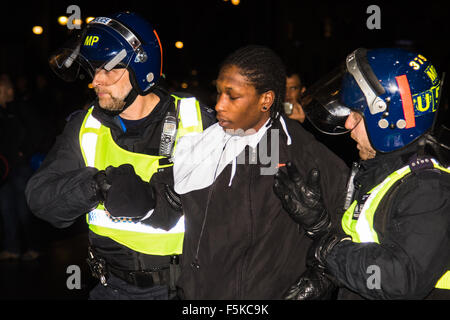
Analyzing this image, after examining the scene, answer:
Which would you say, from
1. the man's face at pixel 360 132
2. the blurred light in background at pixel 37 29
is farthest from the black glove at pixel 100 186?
the blurred light in background at pixel 37 29

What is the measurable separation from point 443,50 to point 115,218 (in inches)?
1156

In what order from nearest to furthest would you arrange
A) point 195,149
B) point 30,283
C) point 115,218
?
point 195,149, point 115,218, point 30,283

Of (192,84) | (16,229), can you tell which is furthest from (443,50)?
(16,229)

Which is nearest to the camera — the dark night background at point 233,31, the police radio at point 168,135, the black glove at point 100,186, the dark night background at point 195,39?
the black glove at point 100,186

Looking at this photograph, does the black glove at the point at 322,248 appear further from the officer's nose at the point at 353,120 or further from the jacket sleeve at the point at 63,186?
the jacket sleeve at the point at 63,186

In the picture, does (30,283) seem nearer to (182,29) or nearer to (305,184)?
(305,184)

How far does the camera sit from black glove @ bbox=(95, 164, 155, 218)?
2221 millimetres

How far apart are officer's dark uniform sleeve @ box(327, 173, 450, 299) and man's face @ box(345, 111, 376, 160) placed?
1.22ft

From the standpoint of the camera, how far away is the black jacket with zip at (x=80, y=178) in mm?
2383

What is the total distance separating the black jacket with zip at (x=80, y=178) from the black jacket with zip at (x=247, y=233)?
1.69 feet

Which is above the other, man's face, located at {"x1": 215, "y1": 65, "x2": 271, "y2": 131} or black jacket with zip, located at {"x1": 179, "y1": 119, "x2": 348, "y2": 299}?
man's face, located at {"x1": 215, "y1": 65, "x2": 271, "y2": 131}

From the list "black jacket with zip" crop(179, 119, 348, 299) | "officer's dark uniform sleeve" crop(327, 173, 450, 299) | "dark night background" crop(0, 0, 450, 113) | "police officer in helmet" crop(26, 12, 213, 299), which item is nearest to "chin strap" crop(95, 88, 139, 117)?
"police officer in helmet" crop(26, 12, 213, 299)

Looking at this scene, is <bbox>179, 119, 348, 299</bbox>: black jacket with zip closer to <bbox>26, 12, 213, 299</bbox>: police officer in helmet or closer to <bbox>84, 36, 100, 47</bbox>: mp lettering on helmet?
<bbox>26, 12, 213, 299</bbox>: police officer in helmet

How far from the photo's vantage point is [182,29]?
64.7 ft
